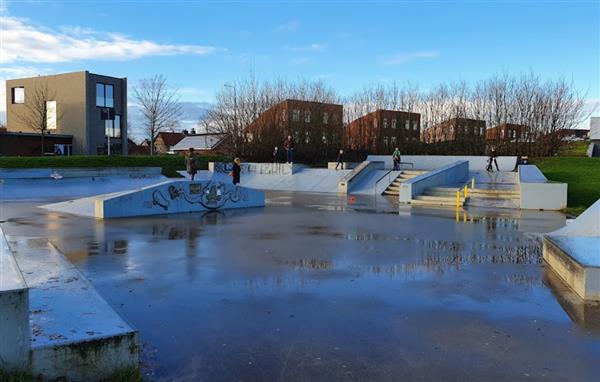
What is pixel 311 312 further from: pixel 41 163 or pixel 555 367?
pixel 41 163

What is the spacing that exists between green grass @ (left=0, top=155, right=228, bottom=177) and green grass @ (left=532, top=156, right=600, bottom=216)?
22.6 m

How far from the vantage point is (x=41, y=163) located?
28.5 metres

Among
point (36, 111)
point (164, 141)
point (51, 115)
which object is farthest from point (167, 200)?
point (164, 141)

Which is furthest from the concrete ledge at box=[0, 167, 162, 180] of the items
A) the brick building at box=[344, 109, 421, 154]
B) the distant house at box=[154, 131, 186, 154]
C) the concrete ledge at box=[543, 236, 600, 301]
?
the distant house at box=[154, 131, 186, 154]

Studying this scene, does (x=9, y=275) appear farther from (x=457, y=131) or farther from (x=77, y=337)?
(x=457, y=131)

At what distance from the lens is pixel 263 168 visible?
3634 cm

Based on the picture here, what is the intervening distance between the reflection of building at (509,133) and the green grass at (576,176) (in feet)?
11.8

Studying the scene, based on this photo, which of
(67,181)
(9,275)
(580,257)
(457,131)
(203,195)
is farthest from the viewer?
(457,131)

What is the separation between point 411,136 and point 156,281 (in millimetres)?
38117

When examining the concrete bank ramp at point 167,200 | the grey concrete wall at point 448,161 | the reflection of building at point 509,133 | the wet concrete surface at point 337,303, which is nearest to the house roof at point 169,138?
the grey concrete wall at point 448,161

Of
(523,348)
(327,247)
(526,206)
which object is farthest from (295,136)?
(523,348)

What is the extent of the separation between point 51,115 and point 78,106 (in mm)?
3845

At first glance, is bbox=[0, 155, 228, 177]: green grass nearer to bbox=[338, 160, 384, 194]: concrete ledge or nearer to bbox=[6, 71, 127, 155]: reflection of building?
bbox=[338, 160, 384, 194]: concrete ledge

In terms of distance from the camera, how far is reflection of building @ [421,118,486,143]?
133 ft
